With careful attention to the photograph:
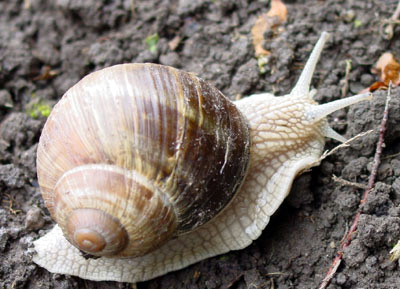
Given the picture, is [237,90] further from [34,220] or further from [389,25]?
[34,220]

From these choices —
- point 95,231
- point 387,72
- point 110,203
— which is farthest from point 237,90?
point 95,231

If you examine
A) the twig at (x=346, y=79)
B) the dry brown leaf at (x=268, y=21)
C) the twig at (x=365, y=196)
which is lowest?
the twig at (x=365, y=196)

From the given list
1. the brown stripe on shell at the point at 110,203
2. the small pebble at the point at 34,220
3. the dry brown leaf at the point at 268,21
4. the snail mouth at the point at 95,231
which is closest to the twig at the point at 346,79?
the dry brown leaf at the point at 268,21

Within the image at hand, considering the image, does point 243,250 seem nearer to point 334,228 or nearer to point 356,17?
point 334,228

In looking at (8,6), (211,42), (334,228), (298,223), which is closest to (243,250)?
(298,223)

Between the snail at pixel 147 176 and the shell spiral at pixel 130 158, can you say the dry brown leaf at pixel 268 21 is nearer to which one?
the snail at pixel 147 176

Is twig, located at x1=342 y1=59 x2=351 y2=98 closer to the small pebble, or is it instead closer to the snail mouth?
the snail mouth

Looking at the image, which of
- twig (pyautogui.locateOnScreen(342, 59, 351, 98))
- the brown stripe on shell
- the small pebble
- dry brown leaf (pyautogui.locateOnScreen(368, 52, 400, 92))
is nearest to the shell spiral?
the brown stripe on shell

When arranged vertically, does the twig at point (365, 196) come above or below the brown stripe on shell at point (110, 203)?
below
